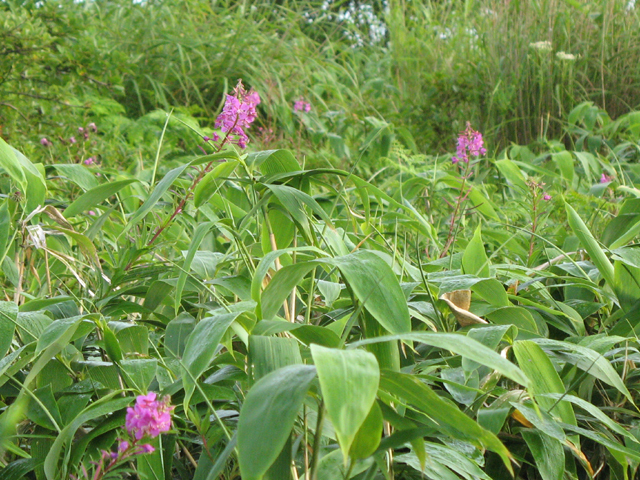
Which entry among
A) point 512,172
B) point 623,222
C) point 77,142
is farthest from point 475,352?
point 77,142

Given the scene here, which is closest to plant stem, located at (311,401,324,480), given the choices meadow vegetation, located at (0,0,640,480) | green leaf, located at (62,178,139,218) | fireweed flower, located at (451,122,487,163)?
meadow vegetation, located at (0,0,640,480)

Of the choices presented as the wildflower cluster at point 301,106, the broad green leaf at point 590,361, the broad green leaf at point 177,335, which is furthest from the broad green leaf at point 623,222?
the wildflower cluster at point 301,106

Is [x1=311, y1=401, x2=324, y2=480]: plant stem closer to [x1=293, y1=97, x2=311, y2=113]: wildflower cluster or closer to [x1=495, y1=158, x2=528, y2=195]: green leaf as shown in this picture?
→ [x1=495, y1=158, x2=528, y2=195]: green leaf

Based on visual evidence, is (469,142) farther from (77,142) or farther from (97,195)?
(77,142)

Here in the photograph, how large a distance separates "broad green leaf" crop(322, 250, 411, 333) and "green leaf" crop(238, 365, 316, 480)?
13 cm

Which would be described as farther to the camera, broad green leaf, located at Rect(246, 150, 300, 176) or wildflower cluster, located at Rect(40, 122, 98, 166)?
wildflower cluster, located at Rect(40, 122, 98, 166)

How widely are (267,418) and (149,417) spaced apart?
0.19m

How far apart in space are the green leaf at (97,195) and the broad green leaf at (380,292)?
1.36 feet

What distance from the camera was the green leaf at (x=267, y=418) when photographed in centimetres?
41

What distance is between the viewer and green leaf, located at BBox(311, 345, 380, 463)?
0.39 m

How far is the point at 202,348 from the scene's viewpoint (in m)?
0.55

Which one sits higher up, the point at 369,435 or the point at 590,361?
the point at 369,435

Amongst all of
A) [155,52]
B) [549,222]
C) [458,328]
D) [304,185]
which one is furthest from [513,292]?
[155,52]

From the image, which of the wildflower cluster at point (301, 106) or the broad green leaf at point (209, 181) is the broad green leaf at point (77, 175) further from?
the wildflower cluster at point (301, 106)
